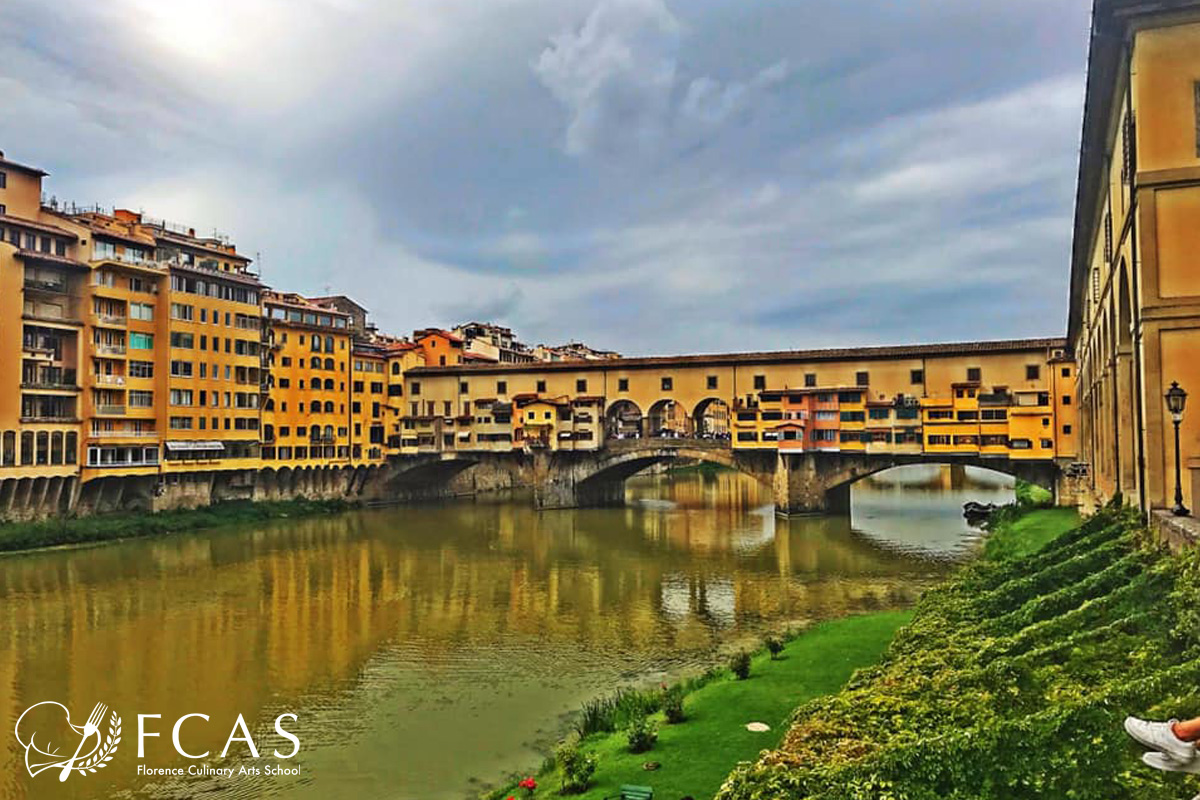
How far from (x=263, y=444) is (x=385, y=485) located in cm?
1013

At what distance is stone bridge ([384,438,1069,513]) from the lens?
135ft

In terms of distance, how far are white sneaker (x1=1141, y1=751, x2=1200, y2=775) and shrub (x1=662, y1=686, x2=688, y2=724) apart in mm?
8893

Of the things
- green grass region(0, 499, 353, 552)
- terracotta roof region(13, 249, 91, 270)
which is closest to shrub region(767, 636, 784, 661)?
green grass region(0, 499, 353, 552)

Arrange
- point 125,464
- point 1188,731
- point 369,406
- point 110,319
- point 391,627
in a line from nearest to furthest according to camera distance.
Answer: point 1188,731, point 391,627, point 110,319, point 125,464, point 369,406

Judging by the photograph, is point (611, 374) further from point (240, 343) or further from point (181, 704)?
point (181, 704)

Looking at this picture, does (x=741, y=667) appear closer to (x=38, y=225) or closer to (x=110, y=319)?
(x=110, y=319)

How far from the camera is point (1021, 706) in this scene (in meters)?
7.18

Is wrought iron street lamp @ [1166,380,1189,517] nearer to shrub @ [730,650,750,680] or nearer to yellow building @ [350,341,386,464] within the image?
shrub @ [730,650,750,680]

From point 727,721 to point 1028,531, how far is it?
1997 cm

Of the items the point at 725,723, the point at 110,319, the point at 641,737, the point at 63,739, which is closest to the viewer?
the point at 641,737

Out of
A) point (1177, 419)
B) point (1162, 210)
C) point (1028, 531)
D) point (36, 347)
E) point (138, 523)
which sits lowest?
point (138, 523)

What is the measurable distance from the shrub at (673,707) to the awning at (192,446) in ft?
114

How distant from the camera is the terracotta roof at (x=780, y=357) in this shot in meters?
41.0

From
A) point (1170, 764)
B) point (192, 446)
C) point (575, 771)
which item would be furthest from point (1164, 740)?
point (192, 446)
